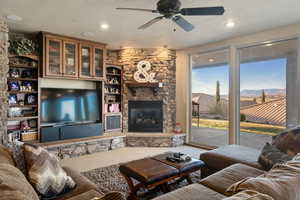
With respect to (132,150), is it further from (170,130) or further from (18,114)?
(18,114)

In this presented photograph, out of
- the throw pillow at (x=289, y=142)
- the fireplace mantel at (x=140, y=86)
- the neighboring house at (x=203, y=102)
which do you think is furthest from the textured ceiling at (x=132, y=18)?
the throw pillow at (x=289, y=142)

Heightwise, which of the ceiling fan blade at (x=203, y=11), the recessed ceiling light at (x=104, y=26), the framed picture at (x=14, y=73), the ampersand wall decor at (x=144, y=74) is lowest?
the framed picture at (x=14, y=73)

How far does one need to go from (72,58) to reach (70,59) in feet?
0.17

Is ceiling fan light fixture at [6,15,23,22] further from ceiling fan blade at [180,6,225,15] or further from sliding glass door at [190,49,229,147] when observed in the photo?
sliding glass door at [190,49,229,147]

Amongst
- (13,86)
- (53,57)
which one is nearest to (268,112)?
(53,57)

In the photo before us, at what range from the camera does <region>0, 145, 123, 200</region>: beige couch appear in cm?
91

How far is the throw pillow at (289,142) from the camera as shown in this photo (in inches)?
84.7

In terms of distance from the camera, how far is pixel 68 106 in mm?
4414

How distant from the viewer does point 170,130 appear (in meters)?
5.38

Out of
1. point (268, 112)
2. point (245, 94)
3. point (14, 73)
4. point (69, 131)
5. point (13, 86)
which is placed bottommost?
point (69, 131)

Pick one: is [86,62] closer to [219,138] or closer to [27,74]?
[27,74]

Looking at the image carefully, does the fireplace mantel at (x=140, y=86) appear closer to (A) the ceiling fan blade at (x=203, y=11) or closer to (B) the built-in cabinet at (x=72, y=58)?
(B) the built-in cabinet at (x=72, y=58)

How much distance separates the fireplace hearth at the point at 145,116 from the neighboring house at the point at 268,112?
2.17m

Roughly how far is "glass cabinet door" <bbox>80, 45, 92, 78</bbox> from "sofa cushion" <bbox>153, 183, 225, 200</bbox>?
3628 mm
